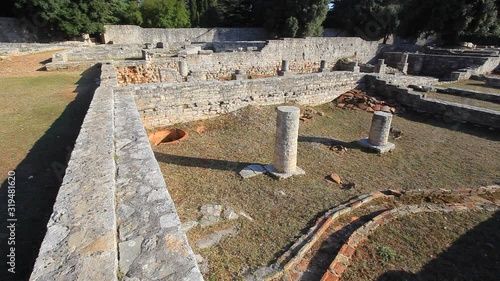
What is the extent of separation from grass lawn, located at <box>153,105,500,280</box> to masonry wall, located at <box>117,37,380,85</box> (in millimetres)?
6424

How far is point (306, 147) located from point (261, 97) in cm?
371

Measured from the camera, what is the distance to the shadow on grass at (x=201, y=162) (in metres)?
6.77

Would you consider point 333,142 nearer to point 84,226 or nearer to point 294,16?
point 84,226

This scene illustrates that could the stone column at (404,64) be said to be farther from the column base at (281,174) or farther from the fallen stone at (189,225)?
the fallen stone at (189,225)

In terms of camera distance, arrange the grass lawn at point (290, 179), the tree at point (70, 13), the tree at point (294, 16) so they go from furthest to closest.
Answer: the tree at point (294, 16)
the tree at point (70, 13)
the grass lawn at point (290, 179)

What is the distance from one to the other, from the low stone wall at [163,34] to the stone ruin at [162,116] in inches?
26.6

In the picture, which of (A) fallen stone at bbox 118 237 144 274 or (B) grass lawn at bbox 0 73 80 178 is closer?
(A) fallen stone at bbox 118 237 144 274

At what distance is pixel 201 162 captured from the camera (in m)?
6.98

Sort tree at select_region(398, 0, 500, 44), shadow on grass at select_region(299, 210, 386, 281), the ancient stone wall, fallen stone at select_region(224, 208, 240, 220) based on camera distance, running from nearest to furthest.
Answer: shadow on grass at select_region(299, 210, 386, 281)
fallen stone at select_region(224, 208, 240, 220)
tree at select_region(398, 0, 500, 44)
the ancient stone wall

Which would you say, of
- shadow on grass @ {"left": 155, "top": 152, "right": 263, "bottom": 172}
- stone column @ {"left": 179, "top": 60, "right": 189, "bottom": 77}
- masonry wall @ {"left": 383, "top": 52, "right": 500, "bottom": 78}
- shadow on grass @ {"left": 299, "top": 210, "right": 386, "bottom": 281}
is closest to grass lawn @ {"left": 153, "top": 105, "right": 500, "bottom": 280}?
shadow on grass @ {"left": 155, "top": 152, "right": 263, "bottom": 172}

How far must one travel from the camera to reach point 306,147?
26.9ft

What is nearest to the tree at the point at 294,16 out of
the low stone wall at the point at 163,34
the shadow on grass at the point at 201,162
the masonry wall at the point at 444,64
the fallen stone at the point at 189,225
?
the low stone wall at the point at 163,34

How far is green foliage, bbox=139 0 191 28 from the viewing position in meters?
36.6

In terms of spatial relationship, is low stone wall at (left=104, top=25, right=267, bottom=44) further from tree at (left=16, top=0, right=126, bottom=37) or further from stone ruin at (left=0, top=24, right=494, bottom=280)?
tree at (left=16, top=0, right=126, bottom=37)
